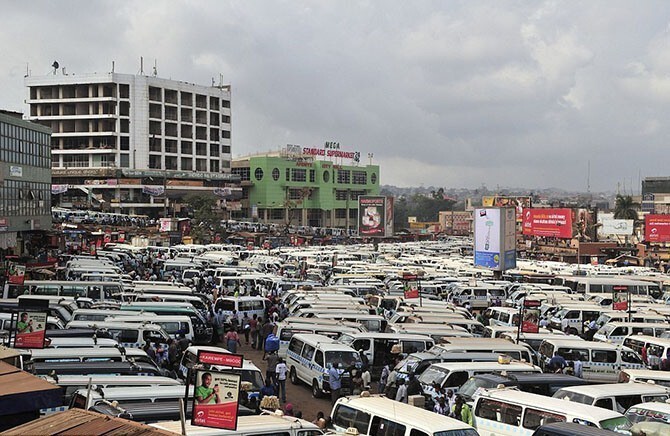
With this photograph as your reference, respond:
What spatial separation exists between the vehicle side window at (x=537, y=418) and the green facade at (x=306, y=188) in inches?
3702

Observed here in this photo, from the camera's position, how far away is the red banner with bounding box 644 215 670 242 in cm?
5862

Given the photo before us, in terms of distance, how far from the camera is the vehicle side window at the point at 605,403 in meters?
13.3

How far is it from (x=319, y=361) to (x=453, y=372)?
336 centimetres

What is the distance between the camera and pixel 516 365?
16.0 meters

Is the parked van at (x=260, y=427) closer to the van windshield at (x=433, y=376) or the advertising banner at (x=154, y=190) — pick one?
the van windshield at (x=433, y=376)

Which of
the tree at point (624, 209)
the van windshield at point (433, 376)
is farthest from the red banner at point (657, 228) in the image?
the van windshield at point (433, 376)

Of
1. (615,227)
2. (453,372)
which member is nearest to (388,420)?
(453,372)

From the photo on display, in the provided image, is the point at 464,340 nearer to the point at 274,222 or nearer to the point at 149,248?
the point at 149,248

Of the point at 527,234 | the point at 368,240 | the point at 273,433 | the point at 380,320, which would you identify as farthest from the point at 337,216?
the point at 273,433

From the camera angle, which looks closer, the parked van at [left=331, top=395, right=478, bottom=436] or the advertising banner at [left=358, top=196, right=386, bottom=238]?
the parked van at [left=331, top=395, right=478, bottom=436]

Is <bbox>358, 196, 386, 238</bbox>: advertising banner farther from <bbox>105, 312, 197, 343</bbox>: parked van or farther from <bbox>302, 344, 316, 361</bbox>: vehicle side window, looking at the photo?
<bbox>302, 344, 316, 361</bbox>: vehicle side window

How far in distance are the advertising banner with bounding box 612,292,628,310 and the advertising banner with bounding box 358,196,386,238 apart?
42.0 meters

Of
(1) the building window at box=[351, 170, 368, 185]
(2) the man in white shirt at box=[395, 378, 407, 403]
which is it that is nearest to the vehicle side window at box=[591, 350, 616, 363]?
(2) the man in white shirt at box=[395, 378, 407, 403]

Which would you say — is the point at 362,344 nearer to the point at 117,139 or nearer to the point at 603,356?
the point at 603,356
